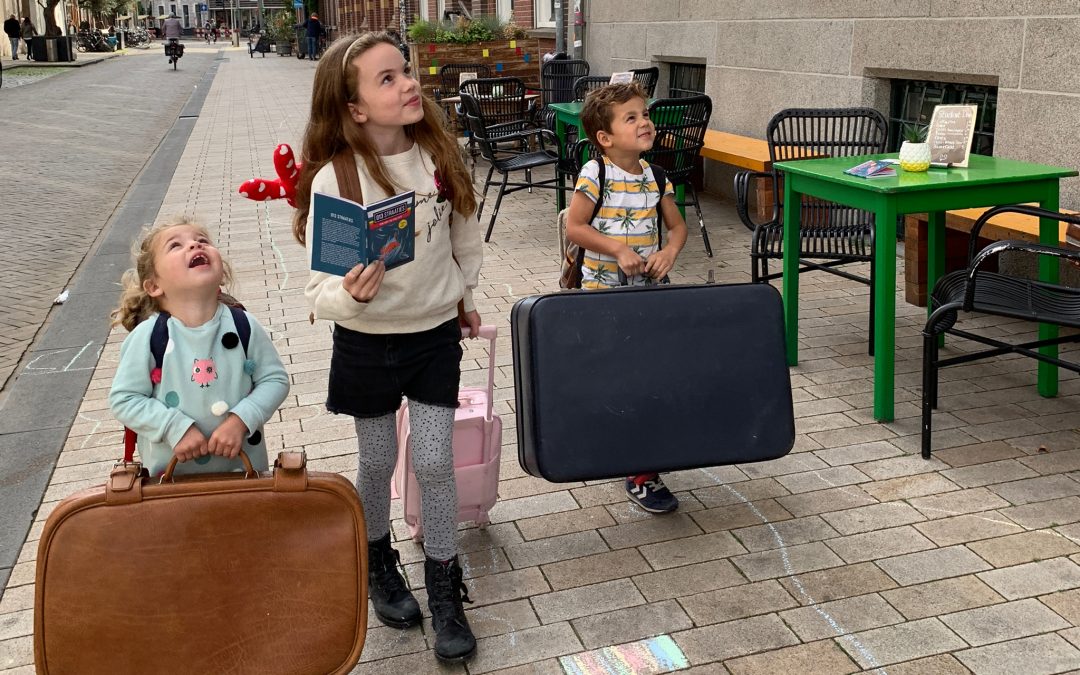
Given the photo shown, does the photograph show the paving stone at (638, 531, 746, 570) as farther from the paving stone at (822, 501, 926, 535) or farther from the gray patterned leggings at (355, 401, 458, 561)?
the gray patterned leggings at (355, 401, 458, 561)

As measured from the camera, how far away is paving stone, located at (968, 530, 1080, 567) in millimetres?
3428

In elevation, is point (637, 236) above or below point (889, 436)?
above

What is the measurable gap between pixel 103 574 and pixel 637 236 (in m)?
2.13

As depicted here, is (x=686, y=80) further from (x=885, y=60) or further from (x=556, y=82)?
(x=885, y=60)

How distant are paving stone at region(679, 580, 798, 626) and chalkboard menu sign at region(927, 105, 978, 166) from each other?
8.06ft

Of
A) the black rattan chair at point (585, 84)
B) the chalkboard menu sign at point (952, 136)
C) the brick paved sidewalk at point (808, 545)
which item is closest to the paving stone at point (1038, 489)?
the brick paved sidewalk at point (808, 545)

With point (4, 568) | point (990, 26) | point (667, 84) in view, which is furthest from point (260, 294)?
point (667, 84)

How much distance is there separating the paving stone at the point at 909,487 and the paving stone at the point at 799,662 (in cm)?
104

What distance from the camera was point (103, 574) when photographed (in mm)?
2412

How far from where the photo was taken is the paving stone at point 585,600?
322 cm

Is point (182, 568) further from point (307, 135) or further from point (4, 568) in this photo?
point (4, 568)

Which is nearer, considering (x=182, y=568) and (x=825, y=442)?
(x=182, y=568)

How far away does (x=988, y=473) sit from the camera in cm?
406

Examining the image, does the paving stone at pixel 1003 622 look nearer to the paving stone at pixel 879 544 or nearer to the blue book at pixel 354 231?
the paving stone at pixel 879 544
